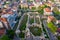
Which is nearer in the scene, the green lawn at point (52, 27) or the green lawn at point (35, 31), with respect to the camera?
the green lawn at point (35, 31)

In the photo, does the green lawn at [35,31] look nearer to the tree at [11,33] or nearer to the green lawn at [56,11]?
the tree at [11,33]

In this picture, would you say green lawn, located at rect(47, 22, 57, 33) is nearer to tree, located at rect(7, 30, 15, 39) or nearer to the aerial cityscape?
the aerial cityscape

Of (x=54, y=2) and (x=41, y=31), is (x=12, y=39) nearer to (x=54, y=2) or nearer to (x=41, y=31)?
(x=41, y=31)

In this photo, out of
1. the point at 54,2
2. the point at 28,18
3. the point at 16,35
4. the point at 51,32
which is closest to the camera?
the point at 16,35

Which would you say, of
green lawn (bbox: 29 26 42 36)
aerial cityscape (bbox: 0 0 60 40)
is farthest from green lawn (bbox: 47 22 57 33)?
green lawn (bbox: 29 26 42 36)

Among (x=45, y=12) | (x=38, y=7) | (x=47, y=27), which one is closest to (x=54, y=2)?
(x=38, y=7)

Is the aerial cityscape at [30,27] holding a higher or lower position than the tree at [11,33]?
lower

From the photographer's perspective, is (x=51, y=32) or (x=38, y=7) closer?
(x=51, y=32)

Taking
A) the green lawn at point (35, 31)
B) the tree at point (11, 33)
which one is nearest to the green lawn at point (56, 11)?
the green lawn at point (35, 31)

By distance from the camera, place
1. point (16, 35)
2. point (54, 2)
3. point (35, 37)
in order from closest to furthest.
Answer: point (35, 37) < point (16, 35) < point (54, 2)

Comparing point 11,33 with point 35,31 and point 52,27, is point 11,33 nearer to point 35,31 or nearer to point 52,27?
point 35,31

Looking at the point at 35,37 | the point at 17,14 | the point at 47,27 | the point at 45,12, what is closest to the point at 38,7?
the point at 45,12
